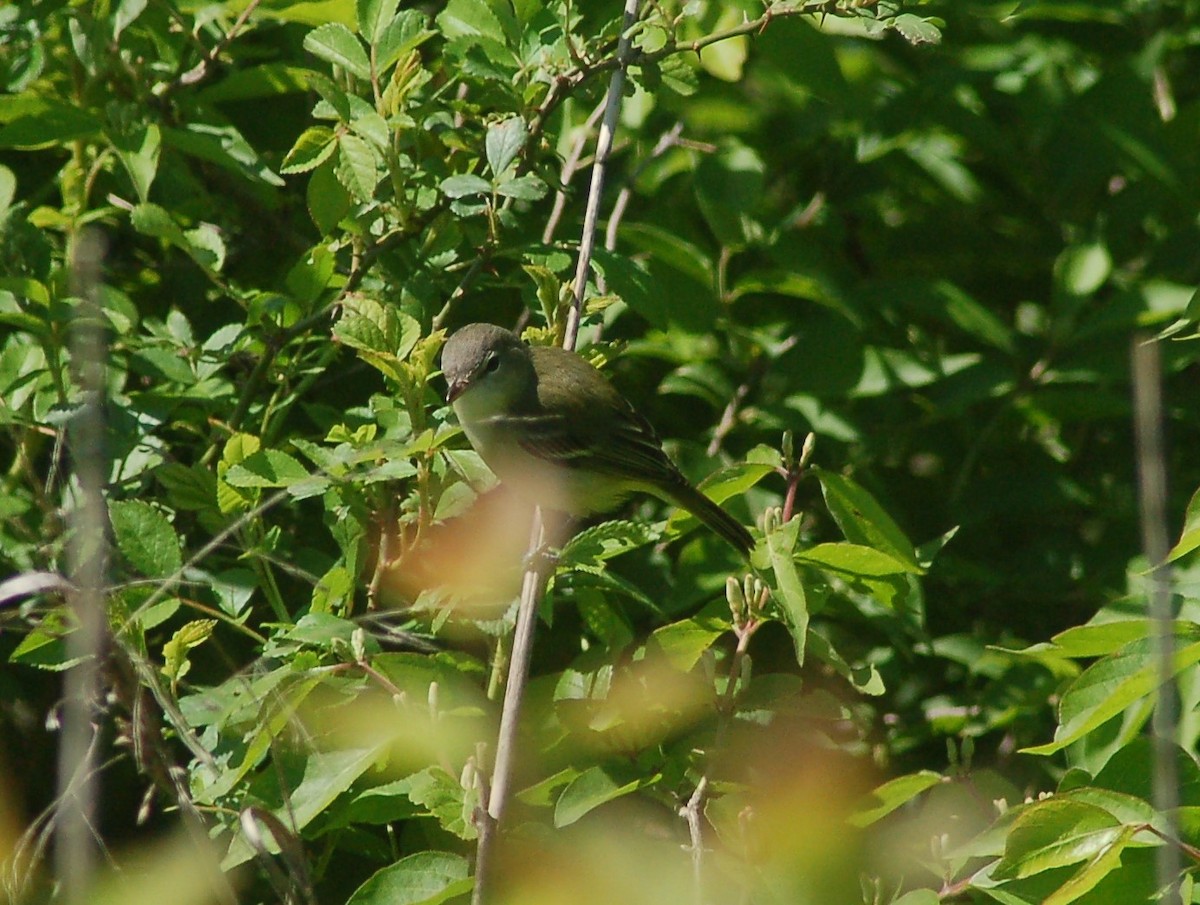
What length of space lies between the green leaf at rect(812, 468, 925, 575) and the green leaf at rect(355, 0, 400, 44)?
1.26 m

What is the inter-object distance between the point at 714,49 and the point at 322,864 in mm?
2383

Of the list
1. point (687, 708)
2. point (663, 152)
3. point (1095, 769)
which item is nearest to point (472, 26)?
point (663, 152)

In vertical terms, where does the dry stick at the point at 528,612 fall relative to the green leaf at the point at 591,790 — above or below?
above

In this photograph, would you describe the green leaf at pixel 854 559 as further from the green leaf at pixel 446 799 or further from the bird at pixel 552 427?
the green leaf at pixel 446 799

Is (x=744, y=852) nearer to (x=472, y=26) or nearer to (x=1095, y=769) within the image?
(x=1095, y=769)

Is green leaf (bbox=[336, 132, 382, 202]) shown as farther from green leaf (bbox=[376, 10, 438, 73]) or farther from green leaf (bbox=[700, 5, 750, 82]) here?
green leaf (bbox=[700, 5, 750, 82])

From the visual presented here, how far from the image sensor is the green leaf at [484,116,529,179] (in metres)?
2.76

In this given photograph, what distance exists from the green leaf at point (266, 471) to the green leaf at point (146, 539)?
157 mm

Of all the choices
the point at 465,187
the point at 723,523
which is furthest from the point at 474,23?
the point at 723,523

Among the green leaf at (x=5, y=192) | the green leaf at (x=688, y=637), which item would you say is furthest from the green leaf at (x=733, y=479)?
the green leaf at (x=5, y=192)

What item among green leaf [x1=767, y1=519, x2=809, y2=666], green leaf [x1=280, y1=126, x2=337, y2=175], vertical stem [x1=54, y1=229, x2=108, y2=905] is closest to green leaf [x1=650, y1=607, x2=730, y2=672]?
green leaf [x1=767, y1=519, x2=809, y2=666]

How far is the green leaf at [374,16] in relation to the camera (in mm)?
2883

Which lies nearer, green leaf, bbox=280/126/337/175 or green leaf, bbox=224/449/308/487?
green leaf, bbox=224/449/308/487

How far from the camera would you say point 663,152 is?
3.93 metres
